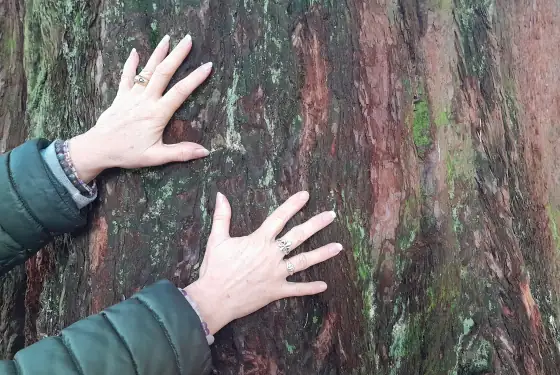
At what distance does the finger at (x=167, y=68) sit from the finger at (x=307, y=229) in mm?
665

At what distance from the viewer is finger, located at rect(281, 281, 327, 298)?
1.75 m

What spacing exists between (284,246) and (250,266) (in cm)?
13

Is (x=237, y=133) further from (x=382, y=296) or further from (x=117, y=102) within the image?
(x=382, y=296)

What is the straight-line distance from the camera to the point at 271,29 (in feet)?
6.09

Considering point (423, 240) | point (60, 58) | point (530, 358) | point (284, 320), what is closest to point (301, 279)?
point (284, 320)

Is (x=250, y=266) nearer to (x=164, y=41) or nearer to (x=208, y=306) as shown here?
(x=208, y=306)

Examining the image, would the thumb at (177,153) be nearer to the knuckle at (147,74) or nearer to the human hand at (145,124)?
the human hand at (145,124)

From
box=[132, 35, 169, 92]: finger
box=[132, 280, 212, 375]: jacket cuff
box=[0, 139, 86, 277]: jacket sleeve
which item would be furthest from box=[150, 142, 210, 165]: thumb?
box=[132, 280, 212, 375]: jacket cuff

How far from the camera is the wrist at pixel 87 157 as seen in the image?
1816mm

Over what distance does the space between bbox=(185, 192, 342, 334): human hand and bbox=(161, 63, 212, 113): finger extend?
13.7 inches

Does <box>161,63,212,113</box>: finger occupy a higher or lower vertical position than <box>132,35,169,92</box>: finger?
lower

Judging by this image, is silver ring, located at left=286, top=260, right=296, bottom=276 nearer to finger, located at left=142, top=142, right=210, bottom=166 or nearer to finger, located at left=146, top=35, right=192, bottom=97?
finger, located at left=142, top=142, right=210, bottom=166

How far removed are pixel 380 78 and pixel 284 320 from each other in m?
0.95

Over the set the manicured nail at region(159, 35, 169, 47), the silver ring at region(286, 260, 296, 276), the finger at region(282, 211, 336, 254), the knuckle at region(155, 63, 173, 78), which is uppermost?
the manicured nail at region(159, 35, 169, 47)
